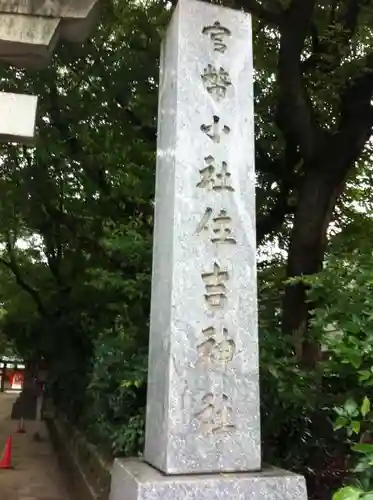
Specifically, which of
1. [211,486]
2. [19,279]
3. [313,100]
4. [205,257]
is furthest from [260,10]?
[19,279]

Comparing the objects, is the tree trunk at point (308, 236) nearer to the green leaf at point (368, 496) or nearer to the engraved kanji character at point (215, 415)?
the engraved kanji character at point (215, 415)

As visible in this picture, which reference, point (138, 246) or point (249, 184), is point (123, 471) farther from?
point (138, 246)

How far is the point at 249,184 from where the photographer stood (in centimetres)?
365

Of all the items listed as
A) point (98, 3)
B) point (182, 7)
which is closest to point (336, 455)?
point (182, 7)

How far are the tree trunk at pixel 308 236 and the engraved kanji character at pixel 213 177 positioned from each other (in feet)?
11.9

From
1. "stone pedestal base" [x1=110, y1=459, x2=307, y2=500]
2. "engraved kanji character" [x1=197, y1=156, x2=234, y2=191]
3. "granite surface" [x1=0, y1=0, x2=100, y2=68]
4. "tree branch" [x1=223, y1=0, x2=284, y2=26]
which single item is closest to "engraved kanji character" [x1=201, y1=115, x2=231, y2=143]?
"engraved kanji character" [x1=197, y1=156, x2=234, y2=191]

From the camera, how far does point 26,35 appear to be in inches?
162

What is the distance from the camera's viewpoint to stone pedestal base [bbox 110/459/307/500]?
2.79 meters

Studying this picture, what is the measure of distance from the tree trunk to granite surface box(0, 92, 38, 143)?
3.95m

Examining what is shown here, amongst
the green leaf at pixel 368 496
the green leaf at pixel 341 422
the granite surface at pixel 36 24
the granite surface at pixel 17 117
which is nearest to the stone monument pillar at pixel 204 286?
the green leaf at pixel 341 422

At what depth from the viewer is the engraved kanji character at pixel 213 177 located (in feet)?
11.6

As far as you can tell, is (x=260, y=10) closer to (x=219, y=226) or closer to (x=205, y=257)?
(x=219, y=226)

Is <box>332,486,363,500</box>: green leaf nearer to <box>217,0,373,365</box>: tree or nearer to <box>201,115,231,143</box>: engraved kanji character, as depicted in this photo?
<box>201,115,231,143</box>: engraved kanji character

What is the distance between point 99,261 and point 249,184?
6138mm
